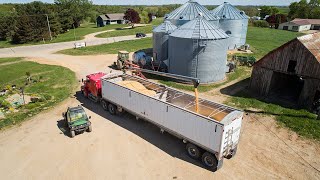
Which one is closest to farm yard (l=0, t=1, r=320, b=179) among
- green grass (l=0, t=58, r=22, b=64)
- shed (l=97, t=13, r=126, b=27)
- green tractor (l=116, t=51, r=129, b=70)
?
green tractor (l=116, t=51, r=129, b=70)

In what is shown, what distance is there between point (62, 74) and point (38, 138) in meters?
17.8

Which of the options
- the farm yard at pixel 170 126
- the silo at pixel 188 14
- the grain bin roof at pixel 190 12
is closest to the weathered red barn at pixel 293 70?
the farm yard at pixel 170 126

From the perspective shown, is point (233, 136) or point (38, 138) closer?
point (233, 136)

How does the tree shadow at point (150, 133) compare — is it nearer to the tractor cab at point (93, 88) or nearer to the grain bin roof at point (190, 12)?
the tractor cab at point (93, 88)

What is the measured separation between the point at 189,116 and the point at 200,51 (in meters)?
15.4

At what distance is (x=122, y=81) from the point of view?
2189 cm

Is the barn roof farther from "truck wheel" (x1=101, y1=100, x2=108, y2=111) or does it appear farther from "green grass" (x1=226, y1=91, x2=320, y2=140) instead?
"truck wheel" (x1=101, y1=100, x2=108, y2=111)

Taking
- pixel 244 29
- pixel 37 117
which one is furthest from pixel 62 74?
pixel 244 29

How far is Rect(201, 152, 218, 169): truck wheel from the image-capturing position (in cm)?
1399

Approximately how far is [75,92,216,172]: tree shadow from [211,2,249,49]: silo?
3638 centimetres

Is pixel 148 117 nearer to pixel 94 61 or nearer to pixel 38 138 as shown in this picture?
pixel 38 138

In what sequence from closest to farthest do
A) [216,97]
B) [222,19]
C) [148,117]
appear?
1. [148,117]
2. [216,97]
3. [222,19]

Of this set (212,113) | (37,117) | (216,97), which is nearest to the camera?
(212,113)

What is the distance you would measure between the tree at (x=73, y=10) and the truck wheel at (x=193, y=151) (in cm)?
8135
